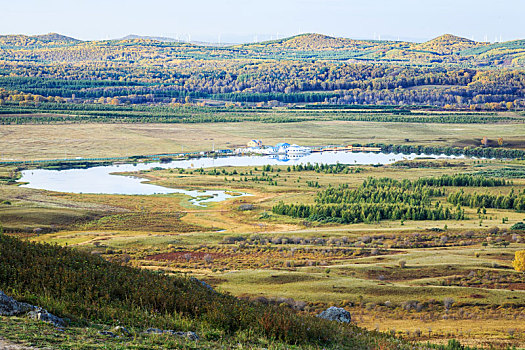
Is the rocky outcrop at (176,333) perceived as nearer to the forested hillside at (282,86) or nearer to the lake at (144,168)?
the lake at (144,168)

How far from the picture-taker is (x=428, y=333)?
17797 millimetres

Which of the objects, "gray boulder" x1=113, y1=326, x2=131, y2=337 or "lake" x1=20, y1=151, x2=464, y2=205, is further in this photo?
"lake" x1=20, y1=151, x2=464, y2=205

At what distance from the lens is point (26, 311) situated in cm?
997

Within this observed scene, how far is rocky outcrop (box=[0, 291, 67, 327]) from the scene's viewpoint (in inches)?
379

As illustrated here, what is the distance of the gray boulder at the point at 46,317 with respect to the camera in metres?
9.57

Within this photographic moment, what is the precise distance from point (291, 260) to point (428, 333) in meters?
12.1

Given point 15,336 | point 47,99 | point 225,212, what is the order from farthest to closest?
point 47,99
point 225,212
point 15,336

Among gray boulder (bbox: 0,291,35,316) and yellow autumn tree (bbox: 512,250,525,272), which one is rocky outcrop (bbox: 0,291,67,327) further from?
yellow autumn tree (bbox: 512,250,525,272)

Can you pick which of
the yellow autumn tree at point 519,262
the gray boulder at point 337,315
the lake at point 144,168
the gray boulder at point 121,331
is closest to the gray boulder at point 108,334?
the gray boulder at point 121,331

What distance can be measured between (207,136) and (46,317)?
87.7m

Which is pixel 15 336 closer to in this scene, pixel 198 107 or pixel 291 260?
pixel 291 260

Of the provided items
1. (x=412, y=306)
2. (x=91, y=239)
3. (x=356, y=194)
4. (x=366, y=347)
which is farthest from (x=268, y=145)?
(x=366, y=347)

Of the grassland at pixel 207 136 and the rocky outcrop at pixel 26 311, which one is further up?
the rocky outcrop at pixel 26 311

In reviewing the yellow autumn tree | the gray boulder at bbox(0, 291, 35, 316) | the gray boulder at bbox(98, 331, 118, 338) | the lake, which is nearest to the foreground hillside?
the gray boulder at bbox(0, 291, 35, 316)
